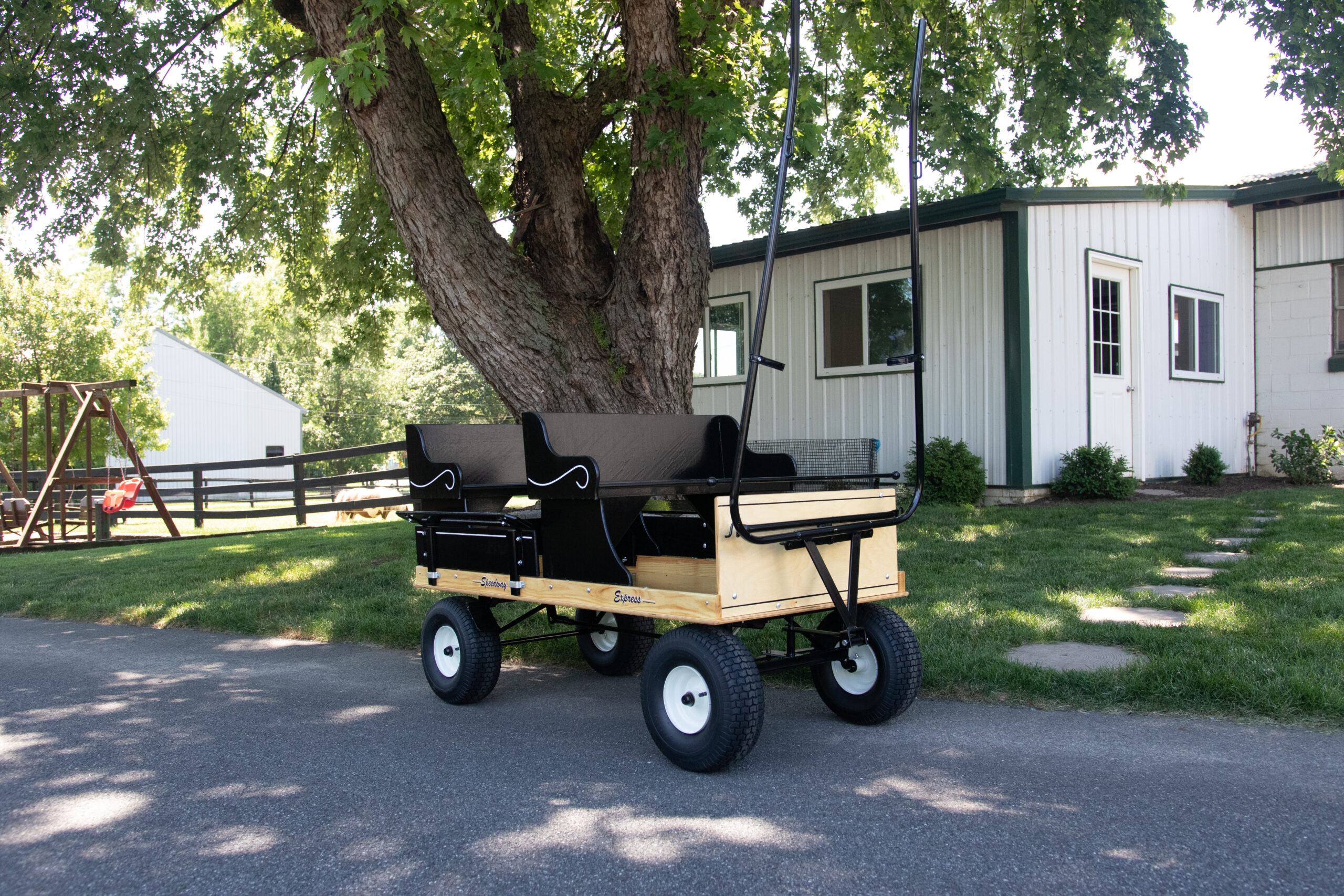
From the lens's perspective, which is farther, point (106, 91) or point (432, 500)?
point (106, 91)

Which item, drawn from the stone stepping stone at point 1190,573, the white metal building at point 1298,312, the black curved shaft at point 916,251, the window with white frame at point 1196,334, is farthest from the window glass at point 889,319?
the black curved shaft at point 916,251

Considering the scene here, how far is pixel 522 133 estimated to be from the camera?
8930 millimetres

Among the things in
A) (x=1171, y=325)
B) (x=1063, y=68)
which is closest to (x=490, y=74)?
(x=1063, y=68)

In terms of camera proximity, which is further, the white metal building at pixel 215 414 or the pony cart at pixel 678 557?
the white metal building at pixel 215 414

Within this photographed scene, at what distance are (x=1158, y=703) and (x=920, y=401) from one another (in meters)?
1.66

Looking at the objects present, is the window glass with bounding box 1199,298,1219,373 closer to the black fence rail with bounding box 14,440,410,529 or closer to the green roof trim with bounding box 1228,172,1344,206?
the green roof trim with bounding box 1228,172,1344,206

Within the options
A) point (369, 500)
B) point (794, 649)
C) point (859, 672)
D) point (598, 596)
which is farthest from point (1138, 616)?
point (369, 500)

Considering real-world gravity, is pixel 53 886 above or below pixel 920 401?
below

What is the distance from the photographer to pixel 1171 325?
13.4m

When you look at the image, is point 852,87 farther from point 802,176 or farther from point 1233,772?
point 1233,772

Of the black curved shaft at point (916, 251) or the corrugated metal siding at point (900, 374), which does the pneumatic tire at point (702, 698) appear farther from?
the corrugated metal siding at point (900, 374)

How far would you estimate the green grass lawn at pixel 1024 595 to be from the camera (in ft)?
14.7

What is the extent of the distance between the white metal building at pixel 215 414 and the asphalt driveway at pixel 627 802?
3689 cm

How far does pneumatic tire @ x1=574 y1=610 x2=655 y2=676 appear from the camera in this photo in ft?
17.6
